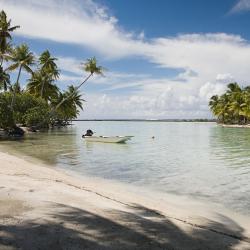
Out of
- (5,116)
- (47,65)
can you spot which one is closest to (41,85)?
(47,65)

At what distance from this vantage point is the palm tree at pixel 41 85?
238 ft

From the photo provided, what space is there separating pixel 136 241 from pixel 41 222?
1.75 meters

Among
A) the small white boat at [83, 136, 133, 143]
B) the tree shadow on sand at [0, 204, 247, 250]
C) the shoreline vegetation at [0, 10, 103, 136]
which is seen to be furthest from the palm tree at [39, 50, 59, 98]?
the tree shadow on sand at [0, 204, 247, 250]

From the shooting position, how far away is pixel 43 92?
2997 inches

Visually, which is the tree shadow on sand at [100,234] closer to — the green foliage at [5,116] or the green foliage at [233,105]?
the green foliage at [5,116]

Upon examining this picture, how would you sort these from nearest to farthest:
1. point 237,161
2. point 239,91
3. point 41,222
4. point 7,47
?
point 41,222 → point 237,161 → point 7,47 → point 239,91

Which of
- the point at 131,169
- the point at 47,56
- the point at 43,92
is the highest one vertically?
the point at 47,56

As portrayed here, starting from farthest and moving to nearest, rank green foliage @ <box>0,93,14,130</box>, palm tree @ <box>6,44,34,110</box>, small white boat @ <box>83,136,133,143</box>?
palm tree @ <box>6,44,34,110</box> < green foliage @ <box>0,93,14,130</box> < small white boat @ <box>83,136,133,143</box>

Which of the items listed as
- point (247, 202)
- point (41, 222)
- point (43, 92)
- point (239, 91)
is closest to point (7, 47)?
point (43, 92)

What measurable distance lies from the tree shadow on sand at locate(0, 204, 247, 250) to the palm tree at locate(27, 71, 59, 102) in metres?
→ 67.2

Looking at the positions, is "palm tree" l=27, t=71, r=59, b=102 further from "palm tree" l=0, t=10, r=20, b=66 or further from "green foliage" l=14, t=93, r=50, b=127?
"palm tree" l=0, t=10, r=20, b=66

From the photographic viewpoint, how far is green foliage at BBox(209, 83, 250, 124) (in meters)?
99.2

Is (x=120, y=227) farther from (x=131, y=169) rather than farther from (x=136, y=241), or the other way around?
(x=131, y=169)

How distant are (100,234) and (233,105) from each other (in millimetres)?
101547
